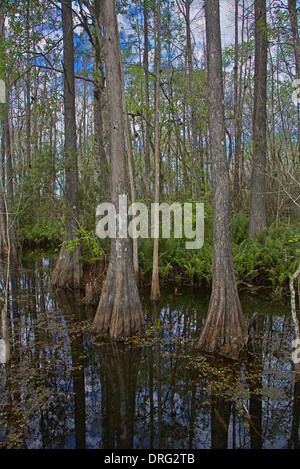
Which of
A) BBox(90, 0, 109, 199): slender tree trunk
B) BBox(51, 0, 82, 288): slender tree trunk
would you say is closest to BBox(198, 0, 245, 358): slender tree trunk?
BBox(90, 0, 109, 199): slender tree trunk

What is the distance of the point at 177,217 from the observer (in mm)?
9906

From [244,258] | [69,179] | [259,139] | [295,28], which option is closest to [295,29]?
[295,28]

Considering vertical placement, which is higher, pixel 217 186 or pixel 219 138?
pixel 219 138

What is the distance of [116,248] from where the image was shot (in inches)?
222

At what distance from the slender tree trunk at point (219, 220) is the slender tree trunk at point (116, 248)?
1531 mm

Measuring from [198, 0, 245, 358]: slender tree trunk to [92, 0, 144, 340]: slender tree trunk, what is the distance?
5.02ft

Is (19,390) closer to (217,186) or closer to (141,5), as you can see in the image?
(217,186)

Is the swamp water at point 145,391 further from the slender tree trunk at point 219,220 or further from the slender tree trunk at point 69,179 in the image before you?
the slender tree trunk at point 69,179

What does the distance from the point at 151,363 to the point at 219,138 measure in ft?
12.0

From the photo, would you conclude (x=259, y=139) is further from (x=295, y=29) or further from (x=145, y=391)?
(x=145, y=391)

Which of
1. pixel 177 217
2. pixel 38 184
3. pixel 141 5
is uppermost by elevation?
pixel 141 5

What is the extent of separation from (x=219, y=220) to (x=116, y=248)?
6.41 ft

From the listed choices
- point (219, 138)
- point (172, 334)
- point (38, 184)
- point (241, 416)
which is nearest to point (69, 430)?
point (241, 416)

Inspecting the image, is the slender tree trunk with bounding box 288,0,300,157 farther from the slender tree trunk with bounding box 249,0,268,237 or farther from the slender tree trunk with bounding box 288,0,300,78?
the slender tree trunk with bounding box 249,0,268,237
